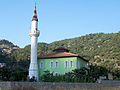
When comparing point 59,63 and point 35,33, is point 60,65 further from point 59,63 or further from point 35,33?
point 35,33

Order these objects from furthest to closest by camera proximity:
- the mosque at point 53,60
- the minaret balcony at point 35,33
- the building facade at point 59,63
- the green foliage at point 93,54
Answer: the green foliage at point 93,54, the building facade at point 59,63, the mosque at point 53,60, the minaret balcony at point 35,33

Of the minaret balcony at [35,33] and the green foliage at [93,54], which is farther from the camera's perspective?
the green foliage at [93,54]

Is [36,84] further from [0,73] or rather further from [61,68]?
[61,68]

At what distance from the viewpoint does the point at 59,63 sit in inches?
1575

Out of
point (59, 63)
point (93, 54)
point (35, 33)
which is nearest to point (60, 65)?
point (59, 63)

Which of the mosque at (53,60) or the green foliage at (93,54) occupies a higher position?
the green foliage at (93,54)

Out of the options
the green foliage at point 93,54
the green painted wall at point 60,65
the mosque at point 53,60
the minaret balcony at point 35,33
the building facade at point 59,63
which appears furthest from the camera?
the green foliage at point 93,54

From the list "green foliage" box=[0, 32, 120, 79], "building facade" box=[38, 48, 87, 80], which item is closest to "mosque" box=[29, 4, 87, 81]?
"building facade" box=[38, 48, 87, 80]

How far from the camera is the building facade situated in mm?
38719

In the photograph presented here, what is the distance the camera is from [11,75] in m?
24.2

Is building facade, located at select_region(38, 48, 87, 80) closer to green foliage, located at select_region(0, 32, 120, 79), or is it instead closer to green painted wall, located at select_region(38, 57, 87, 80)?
green painted wall, located at select_region(38, 57, 87, 80)

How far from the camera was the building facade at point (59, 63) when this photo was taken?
38.7 metres

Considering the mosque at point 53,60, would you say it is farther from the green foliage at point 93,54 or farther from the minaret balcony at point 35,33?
the green foliage at point 93,54

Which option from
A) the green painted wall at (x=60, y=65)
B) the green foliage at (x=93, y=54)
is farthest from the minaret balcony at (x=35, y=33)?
the green foliage at (x=93, y=54)
